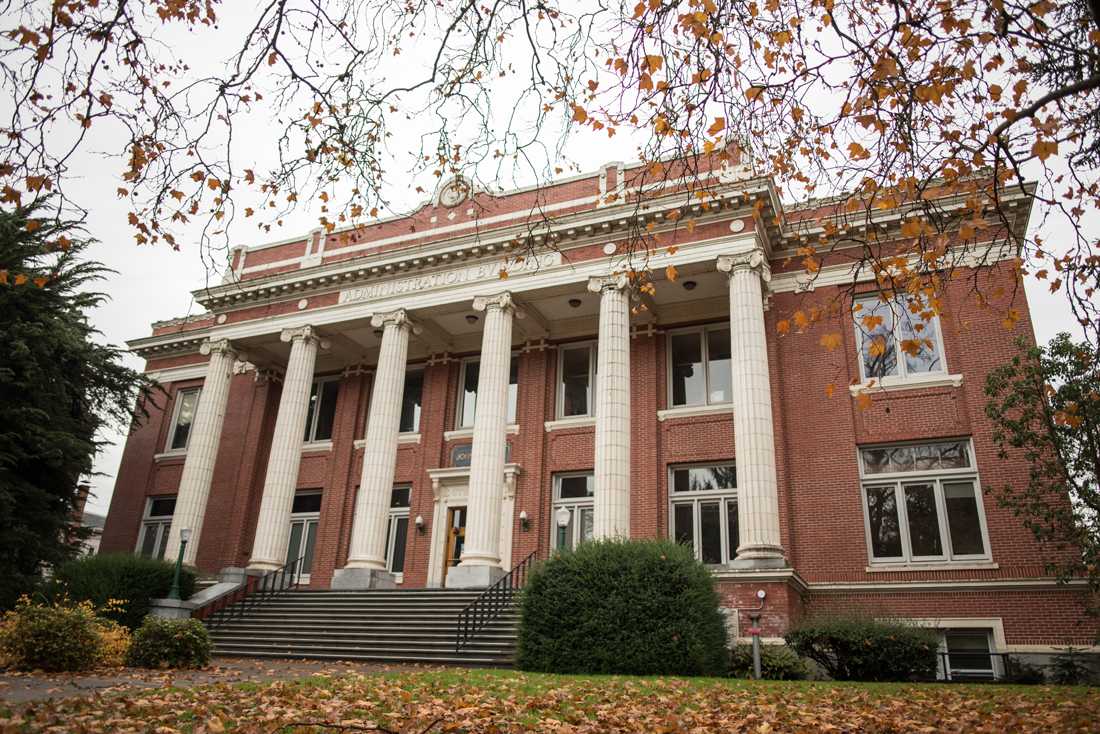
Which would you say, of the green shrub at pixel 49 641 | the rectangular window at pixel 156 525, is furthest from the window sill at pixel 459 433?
the green shrub at pixel 49 641

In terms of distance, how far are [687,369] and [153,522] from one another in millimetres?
20363

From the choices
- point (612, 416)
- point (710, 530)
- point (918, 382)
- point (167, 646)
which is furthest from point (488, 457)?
point (918, 382)

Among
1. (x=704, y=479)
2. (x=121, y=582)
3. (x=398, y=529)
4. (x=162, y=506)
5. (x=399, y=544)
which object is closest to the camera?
(x=121, y=582)

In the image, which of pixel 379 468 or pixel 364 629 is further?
pixel 379 468

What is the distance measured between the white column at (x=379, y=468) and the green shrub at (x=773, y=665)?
412 inches

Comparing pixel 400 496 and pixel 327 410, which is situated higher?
pixel 327 410

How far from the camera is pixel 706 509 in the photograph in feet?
71.6

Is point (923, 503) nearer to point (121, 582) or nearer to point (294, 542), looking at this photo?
point (294, 542)

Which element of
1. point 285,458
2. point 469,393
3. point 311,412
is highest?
point 469,393

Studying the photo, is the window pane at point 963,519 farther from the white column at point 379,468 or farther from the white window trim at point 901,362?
the white column at point 379,468

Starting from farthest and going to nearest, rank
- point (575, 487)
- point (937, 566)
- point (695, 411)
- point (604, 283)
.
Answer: point (575, 487)
point (695, 411)
point (604, 283)
point (937, 566)

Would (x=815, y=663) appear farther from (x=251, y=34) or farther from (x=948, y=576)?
(x=251, y=34)

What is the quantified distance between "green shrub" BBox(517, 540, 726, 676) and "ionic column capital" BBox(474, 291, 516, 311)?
9.12 metres

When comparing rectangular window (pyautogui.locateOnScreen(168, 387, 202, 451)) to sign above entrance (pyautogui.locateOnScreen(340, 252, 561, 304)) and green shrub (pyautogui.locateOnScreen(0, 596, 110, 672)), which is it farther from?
green shrub (pyautogui.locateOnScreen(0, 596, 110, 672))
